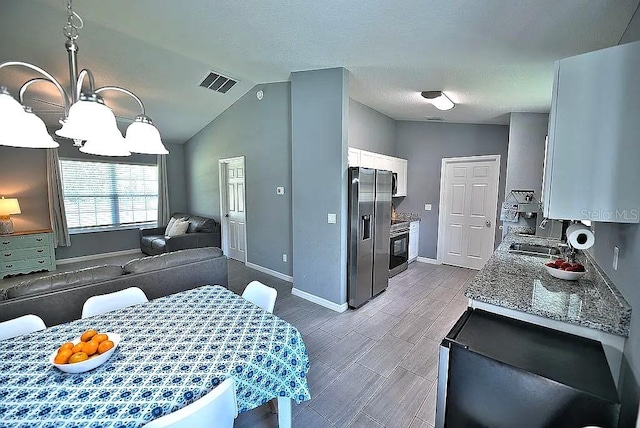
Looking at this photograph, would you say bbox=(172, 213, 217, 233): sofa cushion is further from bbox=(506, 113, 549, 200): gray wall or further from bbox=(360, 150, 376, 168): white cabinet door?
bbox=(506, 113, 549, 200): gray wall

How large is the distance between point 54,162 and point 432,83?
6.47 meters

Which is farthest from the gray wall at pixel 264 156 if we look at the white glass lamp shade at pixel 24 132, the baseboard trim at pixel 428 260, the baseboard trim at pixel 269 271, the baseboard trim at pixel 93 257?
the white glass lamp shade at pixel 24 132

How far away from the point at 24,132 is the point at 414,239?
17.1 ft

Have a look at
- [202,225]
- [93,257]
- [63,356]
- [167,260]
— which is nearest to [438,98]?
[167,260]

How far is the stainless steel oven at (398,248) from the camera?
14.5 ft

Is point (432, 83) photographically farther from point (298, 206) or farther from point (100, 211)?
point (100, 211)

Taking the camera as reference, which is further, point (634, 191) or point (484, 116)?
point (484, 116)

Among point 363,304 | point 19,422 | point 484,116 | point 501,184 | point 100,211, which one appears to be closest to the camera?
point 19,422

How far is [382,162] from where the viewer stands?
15.3 feet

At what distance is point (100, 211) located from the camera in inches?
227

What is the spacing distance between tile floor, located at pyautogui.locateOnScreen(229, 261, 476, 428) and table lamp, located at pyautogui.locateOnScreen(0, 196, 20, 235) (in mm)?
3747

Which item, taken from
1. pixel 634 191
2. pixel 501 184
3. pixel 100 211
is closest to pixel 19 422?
pixel 634 191

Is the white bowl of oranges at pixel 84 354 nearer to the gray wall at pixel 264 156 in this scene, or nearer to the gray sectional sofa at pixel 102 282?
the gray sectional sofa at pixel 102 282

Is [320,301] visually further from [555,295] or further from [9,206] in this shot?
[9,206]
